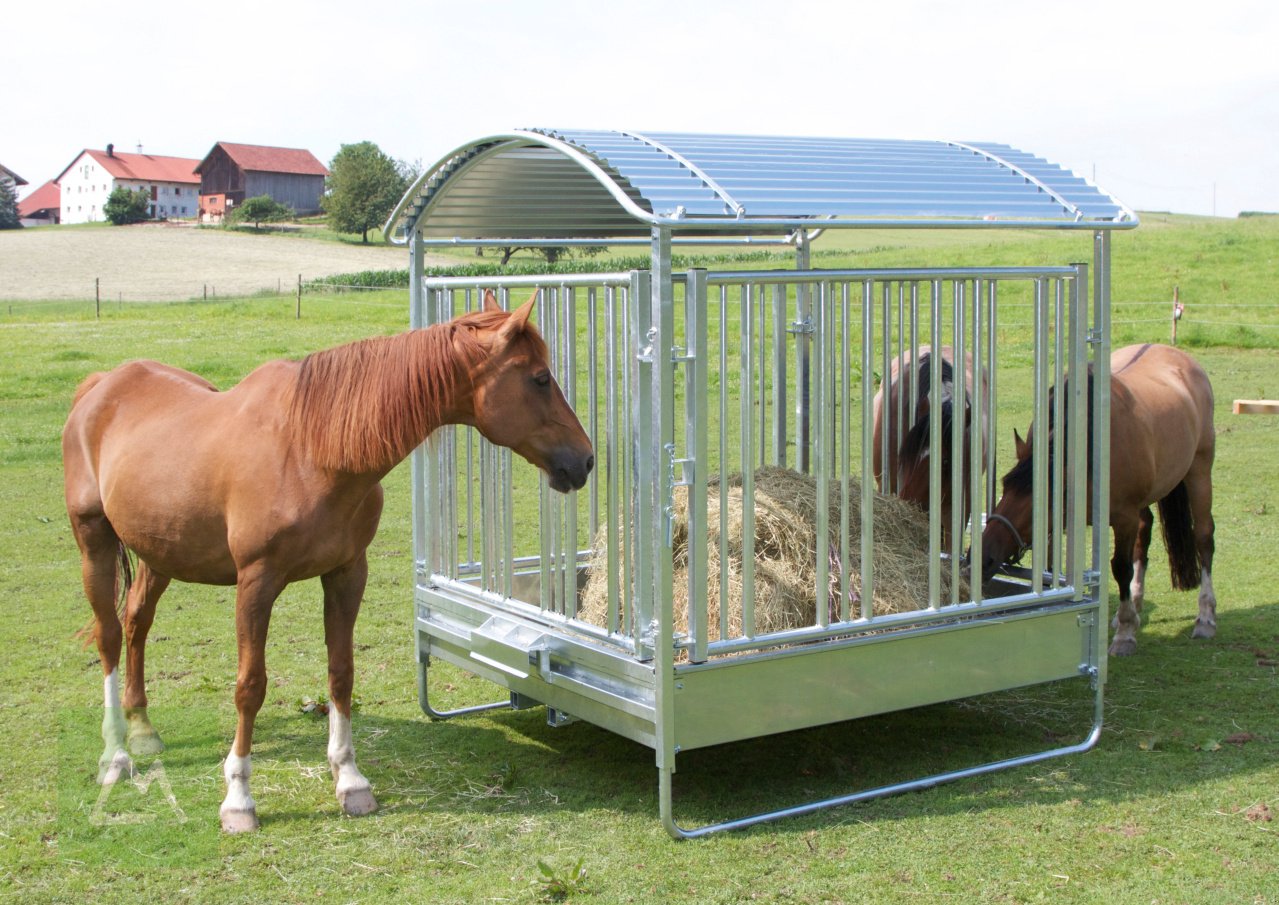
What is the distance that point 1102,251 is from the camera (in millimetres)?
4949

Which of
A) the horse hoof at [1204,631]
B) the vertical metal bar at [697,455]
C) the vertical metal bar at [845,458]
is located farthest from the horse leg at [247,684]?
the horse hoof at [1204,631]

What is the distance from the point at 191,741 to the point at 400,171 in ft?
207

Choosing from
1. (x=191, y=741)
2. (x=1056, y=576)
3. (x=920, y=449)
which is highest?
(x=920, y=449)

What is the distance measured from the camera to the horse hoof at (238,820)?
4121mm

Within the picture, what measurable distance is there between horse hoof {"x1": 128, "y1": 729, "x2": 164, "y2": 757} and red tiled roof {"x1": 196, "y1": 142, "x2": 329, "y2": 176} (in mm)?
81375

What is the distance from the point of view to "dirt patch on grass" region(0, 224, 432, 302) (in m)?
35.2

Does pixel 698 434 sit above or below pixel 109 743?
above

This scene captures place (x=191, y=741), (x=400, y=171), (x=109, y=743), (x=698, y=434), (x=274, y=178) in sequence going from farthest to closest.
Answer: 1. (x=274, y=178)
2. (x=400, y=171)
3. (x=191, y=741)
4. (x=109, y=743)
5. (x=698, y=434)

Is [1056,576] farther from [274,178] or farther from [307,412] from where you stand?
[274,178]

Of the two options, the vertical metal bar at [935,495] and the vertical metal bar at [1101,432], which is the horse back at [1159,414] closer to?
the vertical metal bar at [1101,432]

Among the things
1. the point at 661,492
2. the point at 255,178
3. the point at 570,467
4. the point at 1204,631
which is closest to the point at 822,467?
the point at 661,492

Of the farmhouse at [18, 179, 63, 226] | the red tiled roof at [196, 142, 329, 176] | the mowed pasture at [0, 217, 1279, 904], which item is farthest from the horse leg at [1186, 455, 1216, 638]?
the farmhouse at [18, 179, 63, 226]

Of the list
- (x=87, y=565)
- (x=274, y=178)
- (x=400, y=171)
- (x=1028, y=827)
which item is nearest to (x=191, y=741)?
(x=87, y=565)

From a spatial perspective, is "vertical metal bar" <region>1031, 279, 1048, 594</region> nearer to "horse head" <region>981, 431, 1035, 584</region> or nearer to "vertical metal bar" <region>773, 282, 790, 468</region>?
"horse head" <region>981, 431, 1035, 584</region>
